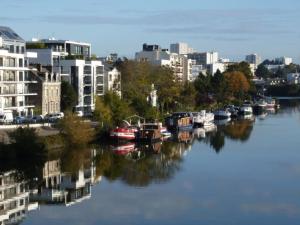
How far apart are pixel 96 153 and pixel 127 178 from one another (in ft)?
21.0

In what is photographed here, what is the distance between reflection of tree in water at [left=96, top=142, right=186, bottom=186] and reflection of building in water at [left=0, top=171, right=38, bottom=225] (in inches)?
123

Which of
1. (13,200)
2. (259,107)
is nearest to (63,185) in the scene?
(13,200)

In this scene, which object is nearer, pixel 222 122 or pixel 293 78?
pixel 222 122

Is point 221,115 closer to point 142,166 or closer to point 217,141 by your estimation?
point 217,141

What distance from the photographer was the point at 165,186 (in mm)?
20359

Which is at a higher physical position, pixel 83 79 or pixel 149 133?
pixel 83 79

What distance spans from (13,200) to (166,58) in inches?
2331

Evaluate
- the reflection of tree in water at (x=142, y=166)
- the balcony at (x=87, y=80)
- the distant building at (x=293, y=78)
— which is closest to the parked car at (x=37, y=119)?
the reflection of tree in water at (x=142, y=166)

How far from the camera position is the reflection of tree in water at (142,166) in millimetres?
21984

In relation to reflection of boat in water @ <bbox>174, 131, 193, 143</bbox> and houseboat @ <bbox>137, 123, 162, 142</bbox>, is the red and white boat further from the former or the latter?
reflection of boat in water @ <bbox>174, 131, 193, 143</bbox>

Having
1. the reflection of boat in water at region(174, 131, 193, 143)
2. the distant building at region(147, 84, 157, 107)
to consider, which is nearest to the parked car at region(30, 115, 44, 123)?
the reflection of boat in water at region(174, 131, 193, 143)

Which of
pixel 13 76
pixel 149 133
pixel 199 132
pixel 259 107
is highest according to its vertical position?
pixel 13 76

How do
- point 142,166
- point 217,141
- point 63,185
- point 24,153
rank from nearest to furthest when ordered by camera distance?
1. point 63,185
2. point 24,153
3. point 142,166
4. point 217,141

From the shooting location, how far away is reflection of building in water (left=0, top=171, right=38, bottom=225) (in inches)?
627
